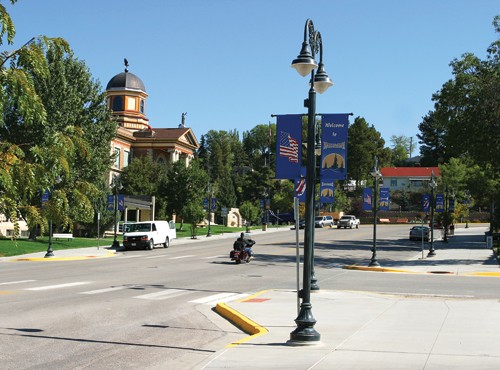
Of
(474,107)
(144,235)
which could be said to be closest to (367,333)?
(474,107)

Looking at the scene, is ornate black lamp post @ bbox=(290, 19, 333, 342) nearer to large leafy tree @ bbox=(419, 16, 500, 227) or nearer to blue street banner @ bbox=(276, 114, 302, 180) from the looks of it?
blue street banner @ bbox=(276, 114, 302, 180)

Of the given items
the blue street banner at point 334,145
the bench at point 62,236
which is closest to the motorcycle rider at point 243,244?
the blue street banner at point 334,145

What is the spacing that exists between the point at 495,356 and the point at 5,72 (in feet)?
25.1

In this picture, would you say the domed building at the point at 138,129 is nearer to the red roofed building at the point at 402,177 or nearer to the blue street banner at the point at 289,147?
the red roofed building at the point at 402,177

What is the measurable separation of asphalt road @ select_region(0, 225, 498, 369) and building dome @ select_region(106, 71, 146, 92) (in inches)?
2336

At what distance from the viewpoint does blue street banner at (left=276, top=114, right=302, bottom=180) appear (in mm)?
18656

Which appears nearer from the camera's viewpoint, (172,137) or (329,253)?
(329,253)

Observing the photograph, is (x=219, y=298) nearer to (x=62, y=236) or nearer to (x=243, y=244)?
(x=243, y=244)

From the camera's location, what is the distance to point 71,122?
44.7 metres

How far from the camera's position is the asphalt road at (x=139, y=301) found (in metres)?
10.7

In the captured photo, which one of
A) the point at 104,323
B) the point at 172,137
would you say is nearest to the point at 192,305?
the point at 104,323

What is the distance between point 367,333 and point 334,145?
9.16 meters

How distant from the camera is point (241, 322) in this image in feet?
45.7

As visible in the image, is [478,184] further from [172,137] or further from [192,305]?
[192,305]
